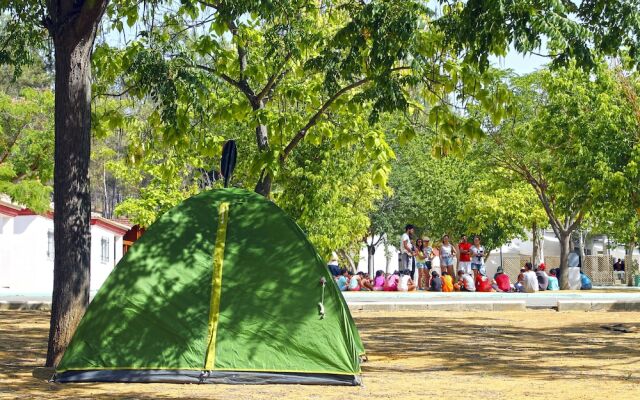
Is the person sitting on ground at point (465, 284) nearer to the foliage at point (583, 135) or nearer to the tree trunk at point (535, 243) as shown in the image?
the foliage at point (583, 135)

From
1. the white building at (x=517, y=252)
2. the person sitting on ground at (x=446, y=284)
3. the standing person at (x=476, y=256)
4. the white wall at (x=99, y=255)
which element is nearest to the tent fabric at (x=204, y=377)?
the person sitting on ground at (x=446, y=284)

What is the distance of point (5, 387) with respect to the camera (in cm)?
985

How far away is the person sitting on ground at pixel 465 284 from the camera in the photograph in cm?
2986

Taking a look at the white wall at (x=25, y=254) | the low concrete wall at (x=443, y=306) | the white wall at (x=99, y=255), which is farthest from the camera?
the white wall at (x=99, y=255)

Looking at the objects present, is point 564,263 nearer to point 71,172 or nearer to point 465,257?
point 465,257

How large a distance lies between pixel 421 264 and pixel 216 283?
20.1 metres

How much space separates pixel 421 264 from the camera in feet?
98.5

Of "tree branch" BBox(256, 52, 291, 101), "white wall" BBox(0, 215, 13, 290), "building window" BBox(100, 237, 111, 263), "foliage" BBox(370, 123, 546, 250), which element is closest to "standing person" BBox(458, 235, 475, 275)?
"tree branch" BBox(256, 52, 291, 101)

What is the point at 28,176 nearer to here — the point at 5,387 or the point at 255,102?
the point at 255,102

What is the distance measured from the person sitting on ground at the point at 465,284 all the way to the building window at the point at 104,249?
2356cm

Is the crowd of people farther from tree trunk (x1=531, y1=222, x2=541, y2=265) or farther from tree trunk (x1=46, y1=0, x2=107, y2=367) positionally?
tree trunk (x1=531, y1=222, x2=541, y2=265)

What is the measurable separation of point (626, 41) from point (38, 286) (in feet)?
112

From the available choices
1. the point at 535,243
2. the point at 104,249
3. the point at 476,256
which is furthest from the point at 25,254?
the point at 535,243

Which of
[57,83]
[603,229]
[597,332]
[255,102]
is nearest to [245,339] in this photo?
[57,83]
